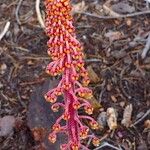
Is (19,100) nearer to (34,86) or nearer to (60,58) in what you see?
(34,86)

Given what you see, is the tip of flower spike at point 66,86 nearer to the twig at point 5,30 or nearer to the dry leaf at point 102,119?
the dry leaf at point 102,119

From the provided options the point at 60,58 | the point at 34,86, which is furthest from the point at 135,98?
the point at 60,58

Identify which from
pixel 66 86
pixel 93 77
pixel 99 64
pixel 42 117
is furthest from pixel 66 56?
pixel 99 64

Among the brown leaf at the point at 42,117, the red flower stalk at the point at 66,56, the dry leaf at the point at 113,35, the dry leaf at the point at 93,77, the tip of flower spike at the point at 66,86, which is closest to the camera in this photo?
the red flower stalk at the point at 66,56

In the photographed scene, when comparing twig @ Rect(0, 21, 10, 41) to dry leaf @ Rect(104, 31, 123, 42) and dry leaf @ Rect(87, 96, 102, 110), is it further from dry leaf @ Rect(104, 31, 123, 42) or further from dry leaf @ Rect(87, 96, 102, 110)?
dry leaf @ Rect(87, 96, 102, 110)

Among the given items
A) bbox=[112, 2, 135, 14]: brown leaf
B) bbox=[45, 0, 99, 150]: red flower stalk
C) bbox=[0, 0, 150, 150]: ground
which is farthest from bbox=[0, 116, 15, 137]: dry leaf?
bbox=[112, 2, 135, 14]: brown leaf

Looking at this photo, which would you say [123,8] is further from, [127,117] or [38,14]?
[127,117]

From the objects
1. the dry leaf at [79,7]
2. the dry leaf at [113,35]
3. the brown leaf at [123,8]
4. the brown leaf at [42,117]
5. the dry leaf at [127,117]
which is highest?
the dry leaf at [79,7]

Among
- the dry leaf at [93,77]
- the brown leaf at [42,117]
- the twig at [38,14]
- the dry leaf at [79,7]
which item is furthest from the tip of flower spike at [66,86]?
the dry leaf at [79,7]
